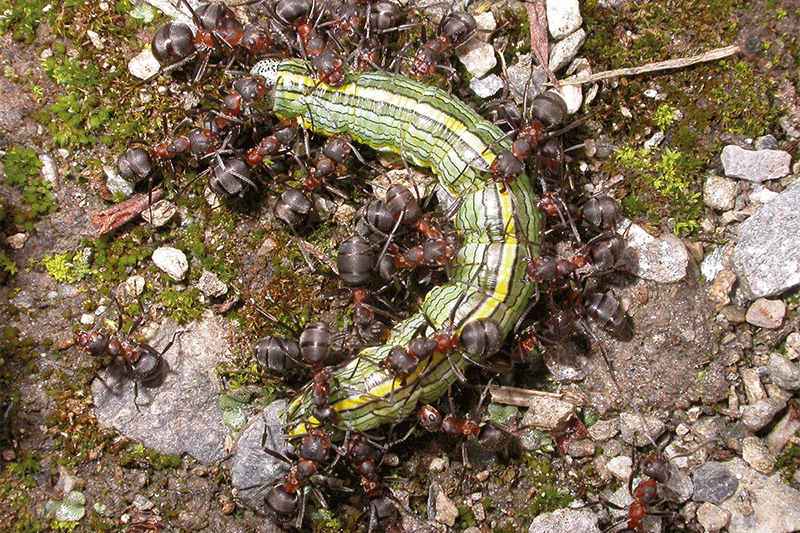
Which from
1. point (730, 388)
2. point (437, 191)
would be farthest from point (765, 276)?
point (437, 191)

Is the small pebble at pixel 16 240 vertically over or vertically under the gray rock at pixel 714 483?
over

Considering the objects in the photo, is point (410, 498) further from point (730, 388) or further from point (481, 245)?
point (730, 388)

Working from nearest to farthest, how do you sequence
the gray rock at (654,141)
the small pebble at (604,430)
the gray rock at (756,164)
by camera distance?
1. the small pebble at (604,430)
2. the gray rock at (756,164)
3. the gray rock at (654,141)

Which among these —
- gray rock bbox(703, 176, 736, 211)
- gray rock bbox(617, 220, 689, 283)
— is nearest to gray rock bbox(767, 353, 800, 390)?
gray rock bbox(617, 220, 689, 283)

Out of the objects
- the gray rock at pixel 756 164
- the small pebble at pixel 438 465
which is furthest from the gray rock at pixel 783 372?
the small pebble at pixel 438 465

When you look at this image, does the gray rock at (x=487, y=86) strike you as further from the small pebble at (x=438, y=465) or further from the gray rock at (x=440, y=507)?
the gray rock at (x=440, y=507)

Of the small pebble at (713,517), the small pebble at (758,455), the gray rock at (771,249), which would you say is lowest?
the small pebble at (713,517)

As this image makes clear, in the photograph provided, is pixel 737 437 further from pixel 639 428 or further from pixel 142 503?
pixel 142 503
